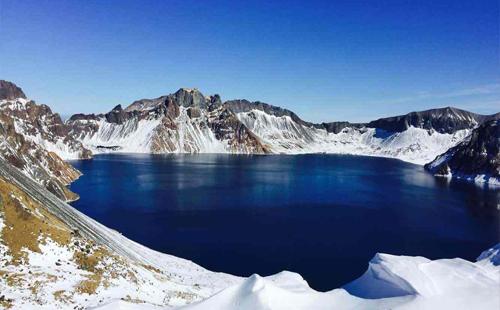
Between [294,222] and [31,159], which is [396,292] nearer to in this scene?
[294,222]

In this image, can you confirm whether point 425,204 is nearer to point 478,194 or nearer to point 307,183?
point 478,194

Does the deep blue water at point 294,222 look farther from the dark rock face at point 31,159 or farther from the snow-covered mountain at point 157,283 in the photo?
the snow-covered mountain at point 157,283

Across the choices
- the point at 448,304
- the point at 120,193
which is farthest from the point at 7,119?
the point at 448,304

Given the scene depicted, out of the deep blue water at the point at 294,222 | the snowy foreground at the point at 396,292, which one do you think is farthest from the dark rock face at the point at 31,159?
the snowy foreground at the point at 396,292

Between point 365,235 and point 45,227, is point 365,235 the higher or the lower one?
the lower one

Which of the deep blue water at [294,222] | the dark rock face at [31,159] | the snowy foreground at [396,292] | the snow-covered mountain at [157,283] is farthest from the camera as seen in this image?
the dark rock face at [31,159]

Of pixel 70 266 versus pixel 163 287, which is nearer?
pixel 70 266
